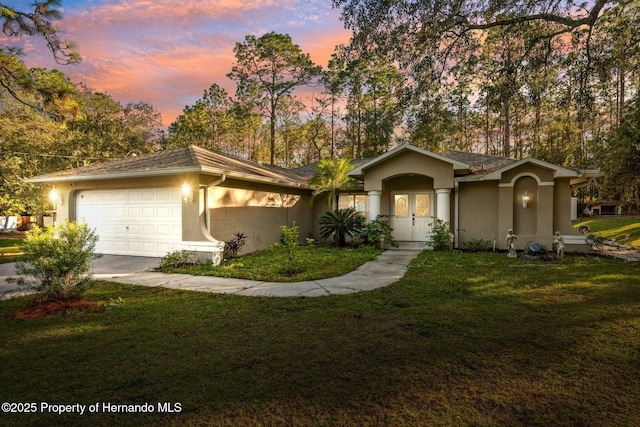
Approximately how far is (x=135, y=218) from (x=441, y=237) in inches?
395

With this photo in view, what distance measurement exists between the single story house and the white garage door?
3 cm

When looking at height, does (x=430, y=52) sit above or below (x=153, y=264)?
above

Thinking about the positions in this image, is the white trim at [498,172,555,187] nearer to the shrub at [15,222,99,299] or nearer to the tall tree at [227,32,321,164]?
the shrub at [15,222,99,299]

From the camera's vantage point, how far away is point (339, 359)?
322cm

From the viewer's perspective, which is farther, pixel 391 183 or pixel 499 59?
pixel 391 183

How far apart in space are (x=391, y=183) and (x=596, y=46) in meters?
7.12

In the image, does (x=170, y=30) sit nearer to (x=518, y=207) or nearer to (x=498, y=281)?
(x=498, y=281)

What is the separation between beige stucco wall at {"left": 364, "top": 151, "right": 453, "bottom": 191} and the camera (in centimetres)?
1143

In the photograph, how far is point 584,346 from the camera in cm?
347

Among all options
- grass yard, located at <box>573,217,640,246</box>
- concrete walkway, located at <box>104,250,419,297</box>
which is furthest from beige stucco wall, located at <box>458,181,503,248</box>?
grass yard, located at <box>573,217,640,246</box>

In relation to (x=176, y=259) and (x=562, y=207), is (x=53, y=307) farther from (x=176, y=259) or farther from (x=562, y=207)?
(x=562, y=207)

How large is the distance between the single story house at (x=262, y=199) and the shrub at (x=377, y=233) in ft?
1.51

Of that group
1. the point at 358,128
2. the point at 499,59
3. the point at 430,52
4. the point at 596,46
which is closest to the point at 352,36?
the point at 430,52

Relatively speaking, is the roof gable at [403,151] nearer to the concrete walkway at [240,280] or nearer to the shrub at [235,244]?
the concrete walkway at [240,280]
